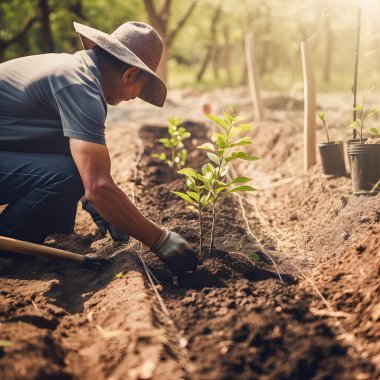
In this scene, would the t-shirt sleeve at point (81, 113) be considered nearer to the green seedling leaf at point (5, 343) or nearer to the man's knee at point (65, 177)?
the man's knee at point (65, 177)

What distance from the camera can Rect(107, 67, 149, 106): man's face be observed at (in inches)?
108

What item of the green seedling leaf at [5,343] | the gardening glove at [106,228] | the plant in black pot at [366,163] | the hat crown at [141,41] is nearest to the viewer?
the green seedling leaf at [5,343]

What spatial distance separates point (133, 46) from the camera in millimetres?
2918

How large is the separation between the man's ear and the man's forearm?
0.71m

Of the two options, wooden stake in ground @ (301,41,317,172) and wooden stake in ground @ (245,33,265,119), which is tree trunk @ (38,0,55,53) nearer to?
wooden stake in ground @ (245,33,265,119)

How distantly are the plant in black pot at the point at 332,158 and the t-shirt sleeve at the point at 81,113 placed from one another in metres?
2.29

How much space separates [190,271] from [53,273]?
32.1 inches

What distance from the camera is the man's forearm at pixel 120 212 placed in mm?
2414

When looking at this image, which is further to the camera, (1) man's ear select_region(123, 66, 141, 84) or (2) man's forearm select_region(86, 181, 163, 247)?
(1) man's ear select_region(123, 66, 141, 84)

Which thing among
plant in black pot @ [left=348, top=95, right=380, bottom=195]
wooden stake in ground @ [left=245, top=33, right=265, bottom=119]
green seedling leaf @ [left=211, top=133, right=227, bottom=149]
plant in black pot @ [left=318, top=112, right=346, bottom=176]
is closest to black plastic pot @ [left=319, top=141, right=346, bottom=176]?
plant in black pot @ [left=318, top=112, right=346, bottom=176]

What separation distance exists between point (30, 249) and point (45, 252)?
0.28ft

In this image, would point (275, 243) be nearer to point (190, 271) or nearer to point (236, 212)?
point (236, 212)

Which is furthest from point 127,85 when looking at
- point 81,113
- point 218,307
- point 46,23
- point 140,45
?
point 46,23

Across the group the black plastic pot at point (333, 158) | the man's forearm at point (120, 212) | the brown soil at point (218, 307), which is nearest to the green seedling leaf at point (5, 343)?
the brown soil at point (218, 307)
